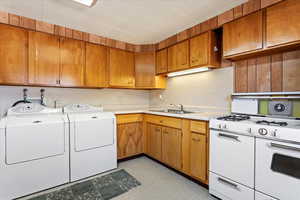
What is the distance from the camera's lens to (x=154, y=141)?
2.76m

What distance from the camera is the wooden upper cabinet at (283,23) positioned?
4.66ft

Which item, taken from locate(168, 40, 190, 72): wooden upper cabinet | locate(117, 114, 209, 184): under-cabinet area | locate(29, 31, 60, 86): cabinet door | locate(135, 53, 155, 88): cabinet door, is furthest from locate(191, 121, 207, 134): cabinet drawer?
locate(29, 31, 60, 86): cabinet door

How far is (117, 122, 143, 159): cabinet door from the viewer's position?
2.76 metres

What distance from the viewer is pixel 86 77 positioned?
2633 millimetres

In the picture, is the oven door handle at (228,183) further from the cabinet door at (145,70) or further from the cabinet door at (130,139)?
the cabinet door at (145,70)

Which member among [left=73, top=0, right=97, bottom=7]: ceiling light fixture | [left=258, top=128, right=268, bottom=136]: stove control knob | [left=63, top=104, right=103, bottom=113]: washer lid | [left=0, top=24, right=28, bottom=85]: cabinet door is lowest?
[left=258, top=128, right=268, bottom=136]: stove control knob

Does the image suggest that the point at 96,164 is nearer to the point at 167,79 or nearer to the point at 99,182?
the point at 99,182

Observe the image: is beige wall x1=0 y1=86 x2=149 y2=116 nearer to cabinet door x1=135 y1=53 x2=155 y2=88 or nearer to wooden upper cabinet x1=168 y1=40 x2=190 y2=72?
cabinet door x1=135 y1=53 x2=155 y2=88

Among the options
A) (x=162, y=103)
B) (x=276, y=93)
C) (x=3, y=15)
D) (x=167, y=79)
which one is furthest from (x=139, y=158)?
(x=3, y=15)

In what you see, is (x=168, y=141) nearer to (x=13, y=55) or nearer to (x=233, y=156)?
(x=233, y=156)

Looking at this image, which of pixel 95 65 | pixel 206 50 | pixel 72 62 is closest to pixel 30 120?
A: pixel 72 62

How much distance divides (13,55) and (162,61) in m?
2.37

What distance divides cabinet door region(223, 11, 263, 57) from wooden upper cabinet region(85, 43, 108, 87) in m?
2.08

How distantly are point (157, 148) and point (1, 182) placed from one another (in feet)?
6.86
